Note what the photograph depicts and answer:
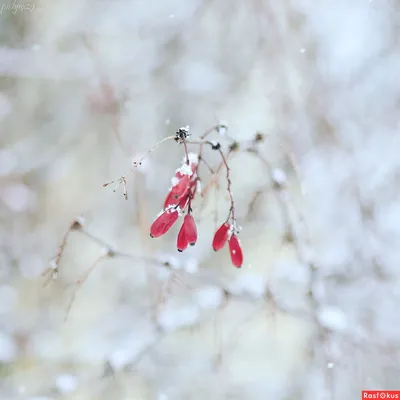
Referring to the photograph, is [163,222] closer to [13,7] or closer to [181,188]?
[181,188]

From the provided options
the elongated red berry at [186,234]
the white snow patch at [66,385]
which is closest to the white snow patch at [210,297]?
the white snow patch at [66,385]

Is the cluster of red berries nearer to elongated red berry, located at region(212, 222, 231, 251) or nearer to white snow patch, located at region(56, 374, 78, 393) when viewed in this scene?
elongated red berry, located at region(212, 222, 231, 251)

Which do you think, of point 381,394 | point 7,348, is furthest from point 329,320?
point 7,348

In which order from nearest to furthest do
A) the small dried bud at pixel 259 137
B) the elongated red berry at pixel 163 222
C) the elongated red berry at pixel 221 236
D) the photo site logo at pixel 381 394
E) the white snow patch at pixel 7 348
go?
the elongated red berry at pixel 163 222
the elongated red berry at pixel 221 236
the small dried bud at pixel 259 137
the photo site logo at pixel 381 394
the white snow patch at pixel 7 348

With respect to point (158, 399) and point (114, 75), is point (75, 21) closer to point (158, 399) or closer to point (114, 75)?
point (114, 75)

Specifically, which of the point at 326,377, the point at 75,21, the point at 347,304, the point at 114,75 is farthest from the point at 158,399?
the point at 75,21

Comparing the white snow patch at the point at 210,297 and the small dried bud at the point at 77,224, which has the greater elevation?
the white snow patch at the point at 210,297

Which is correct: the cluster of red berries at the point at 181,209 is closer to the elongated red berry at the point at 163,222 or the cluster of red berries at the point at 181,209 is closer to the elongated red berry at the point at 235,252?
the elongated red berry at the point at 163,222
